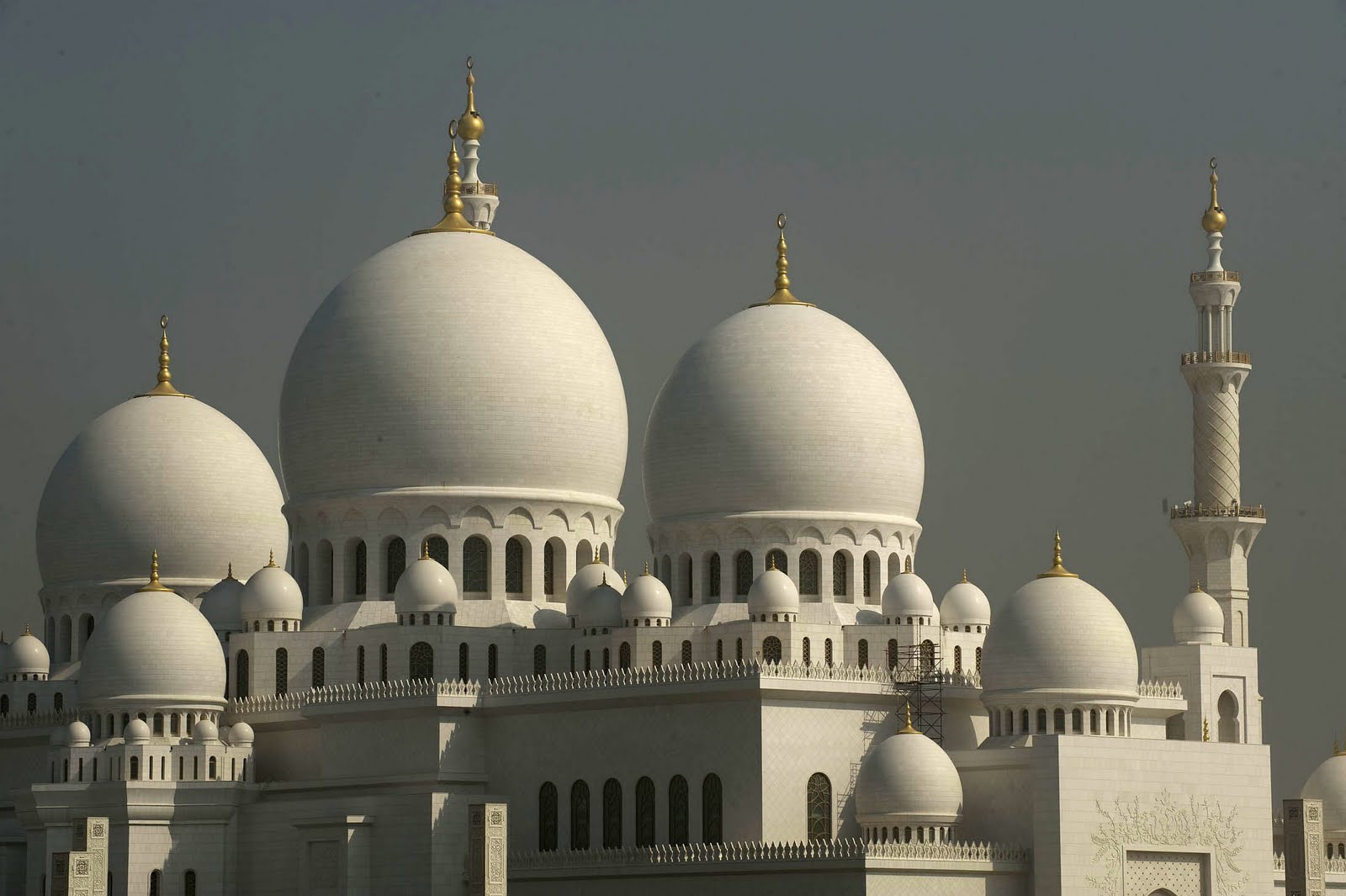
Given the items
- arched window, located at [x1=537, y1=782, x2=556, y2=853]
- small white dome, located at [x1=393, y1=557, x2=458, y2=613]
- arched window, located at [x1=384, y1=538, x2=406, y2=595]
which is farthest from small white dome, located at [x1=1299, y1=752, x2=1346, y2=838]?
arched window, located at [x1=384, y1=538, x2=406, y2=595]

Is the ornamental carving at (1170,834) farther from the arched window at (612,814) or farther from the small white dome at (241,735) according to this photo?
the small white dome at (241,735)

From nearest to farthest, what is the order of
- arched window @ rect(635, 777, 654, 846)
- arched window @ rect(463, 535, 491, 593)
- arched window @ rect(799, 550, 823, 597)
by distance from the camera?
1. arched window @ rect(635, 777, 654, 846)
2. arched window @ rect(799, 550, 823, 597)
3. arched window @ rect(463, 535, 491, 593)

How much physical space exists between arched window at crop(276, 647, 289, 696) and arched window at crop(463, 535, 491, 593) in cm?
420

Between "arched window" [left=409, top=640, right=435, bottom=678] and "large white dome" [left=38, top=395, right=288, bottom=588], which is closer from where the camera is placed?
"arched window" [left=409, top=640, right=435, bottom=678]

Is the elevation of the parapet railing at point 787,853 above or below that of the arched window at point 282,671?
below

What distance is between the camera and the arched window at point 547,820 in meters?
71.3

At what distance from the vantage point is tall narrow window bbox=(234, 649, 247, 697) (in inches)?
2982

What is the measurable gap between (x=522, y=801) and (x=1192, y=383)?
1865cm

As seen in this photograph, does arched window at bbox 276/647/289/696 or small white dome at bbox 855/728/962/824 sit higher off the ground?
arched window at bbox 276/647/289/696

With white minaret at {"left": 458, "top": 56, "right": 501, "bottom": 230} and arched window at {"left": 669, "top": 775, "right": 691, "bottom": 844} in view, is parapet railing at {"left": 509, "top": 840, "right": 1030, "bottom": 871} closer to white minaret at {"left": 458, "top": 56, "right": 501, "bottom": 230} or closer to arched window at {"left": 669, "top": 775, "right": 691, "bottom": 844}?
arched window at {"left": 669, "top": 775, "right": 691, "bottom": 844}

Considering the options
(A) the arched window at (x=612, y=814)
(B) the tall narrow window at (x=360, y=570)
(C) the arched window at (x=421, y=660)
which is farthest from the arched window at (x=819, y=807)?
(B) the tall narrow window at (x=360, y=570)

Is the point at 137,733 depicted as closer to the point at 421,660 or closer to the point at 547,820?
the point at 421,660

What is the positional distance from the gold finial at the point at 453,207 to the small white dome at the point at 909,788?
19.2 m

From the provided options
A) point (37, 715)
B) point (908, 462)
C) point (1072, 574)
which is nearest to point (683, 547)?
point (908, 462)
